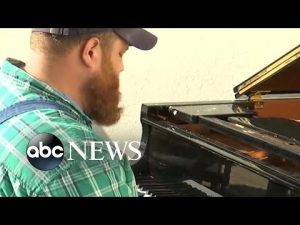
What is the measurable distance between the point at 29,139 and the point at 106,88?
1.15 ft

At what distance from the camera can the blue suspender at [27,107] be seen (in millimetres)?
1278

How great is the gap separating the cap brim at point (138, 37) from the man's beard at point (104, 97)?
0.10m

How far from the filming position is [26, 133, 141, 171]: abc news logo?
137 cm

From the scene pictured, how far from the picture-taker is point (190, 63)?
197cm

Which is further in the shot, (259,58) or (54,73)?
(259,58)

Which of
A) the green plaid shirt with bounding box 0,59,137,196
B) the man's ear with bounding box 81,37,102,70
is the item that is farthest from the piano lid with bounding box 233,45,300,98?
the green plaid shirt with bounding box 0,59,137,196

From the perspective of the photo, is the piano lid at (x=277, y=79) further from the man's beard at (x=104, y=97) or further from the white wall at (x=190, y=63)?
the man's beard at (x=104, y=97)

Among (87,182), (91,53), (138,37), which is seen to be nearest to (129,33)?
(138,37)

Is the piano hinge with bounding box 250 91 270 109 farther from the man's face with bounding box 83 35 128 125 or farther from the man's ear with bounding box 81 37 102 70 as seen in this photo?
the man's ear with bounding box 81 37 102 70

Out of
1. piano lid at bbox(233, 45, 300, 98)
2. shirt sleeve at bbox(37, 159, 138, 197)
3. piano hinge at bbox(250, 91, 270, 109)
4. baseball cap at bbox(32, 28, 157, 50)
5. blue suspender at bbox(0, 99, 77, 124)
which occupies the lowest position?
shirt sleeve at bbox(37, 159, 138, 197)
